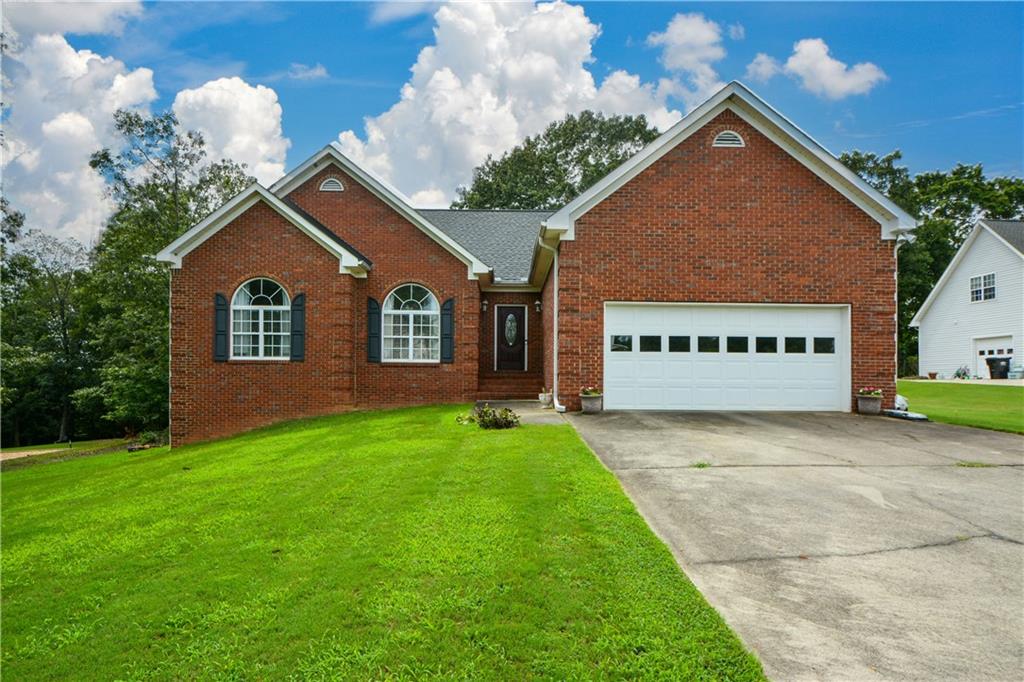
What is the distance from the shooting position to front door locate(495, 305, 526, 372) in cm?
1666

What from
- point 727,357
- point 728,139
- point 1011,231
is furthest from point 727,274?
point 1011,231

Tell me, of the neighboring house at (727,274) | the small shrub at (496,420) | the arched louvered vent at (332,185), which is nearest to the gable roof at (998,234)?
the neighboring house at (727,274)

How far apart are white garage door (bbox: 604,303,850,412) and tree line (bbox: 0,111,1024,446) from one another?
61.1 feet

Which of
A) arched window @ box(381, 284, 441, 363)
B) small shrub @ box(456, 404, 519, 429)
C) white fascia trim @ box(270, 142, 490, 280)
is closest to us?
small shrub @ box(456, 404, 519, 429)

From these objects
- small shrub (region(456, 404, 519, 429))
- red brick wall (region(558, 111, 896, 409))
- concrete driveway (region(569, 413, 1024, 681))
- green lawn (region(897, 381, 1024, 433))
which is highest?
red brick wall (region(558, 111, 896, 409))

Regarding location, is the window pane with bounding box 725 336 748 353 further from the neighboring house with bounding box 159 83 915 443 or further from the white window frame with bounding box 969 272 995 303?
the white window frame with bounding box 969 272 995 303

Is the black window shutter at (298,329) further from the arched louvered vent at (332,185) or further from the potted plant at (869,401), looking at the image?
the potted plant at (869,401)

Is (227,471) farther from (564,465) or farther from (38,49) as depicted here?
(38,49)

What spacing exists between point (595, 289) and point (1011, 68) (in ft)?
41.9

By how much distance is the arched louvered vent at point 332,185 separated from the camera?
1562cm

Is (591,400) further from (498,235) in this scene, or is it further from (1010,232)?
(1010,232)

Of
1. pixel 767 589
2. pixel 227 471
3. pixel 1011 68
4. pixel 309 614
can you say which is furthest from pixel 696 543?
pixel 1011 68

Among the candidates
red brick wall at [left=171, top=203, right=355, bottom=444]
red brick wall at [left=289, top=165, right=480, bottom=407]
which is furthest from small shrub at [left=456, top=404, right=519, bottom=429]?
red brick wall at [left=171, top=203, right=355, bottom=444]

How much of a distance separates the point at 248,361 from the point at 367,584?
11.1 meters
